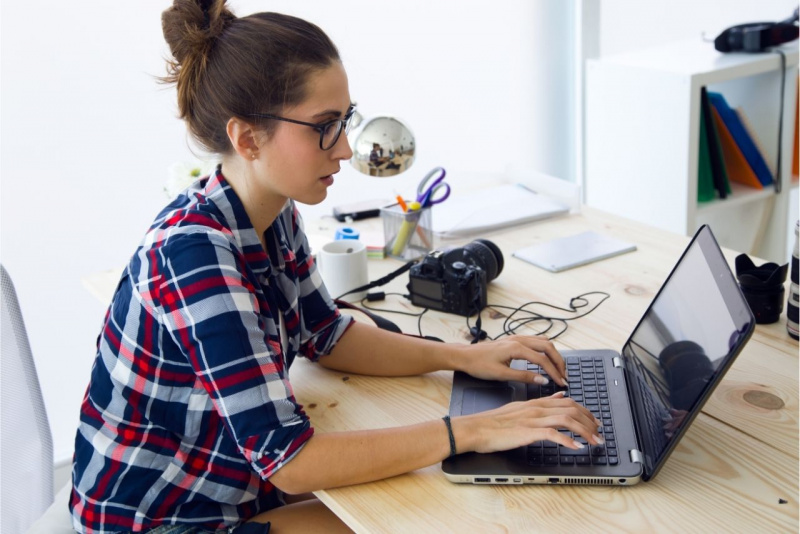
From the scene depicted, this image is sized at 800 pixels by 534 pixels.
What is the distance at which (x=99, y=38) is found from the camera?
2172 millimetres

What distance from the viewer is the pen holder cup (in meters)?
1.79

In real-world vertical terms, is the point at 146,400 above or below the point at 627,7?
below

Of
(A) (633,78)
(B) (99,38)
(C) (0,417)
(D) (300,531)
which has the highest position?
(B) (99,38)

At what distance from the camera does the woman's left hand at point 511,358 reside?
1.27m

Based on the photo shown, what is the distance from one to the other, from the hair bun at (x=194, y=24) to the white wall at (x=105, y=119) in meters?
0.70

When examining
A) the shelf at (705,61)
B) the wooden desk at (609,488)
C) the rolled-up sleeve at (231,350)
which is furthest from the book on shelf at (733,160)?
the rolled-up sleeve at (231,350)

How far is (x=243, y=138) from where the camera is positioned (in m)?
1.20

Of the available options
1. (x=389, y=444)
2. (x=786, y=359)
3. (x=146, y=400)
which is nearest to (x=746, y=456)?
(x=786, y=359)

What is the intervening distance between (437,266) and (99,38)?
1.19 m

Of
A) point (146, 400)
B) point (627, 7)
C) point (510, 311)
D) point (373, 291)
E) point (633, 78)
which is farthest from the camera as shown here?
point (627, 7)

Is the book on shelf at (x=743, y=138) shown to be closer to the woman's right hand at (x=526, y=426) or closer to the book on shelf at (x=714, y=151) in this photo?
the book on shelf at (x=714, y=151)

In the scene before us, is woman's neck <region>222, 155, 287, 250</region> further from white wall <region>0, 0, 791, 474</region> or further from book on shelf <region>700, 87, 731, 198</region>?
book on shelf <region>700, 87, 731, 198</region>

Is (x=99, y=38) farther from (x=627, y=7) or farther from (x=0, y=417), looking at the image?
(x=627, y=7)

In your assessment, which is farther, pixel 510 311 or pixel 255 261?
pixel 510 311
